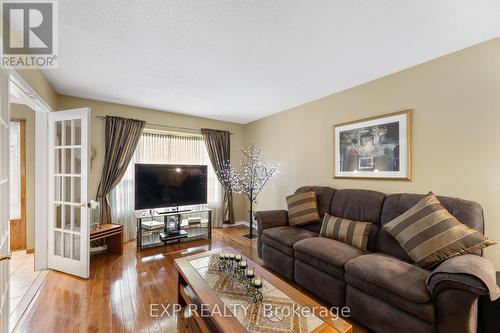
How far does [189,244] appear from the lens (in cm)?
369

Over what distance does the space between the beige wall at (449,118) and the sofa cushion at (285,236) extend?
37.2 inches

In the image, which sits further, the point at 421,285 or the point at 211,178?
the point at 211,178

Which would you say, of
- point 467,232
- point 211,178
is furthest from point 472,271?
point 211,178

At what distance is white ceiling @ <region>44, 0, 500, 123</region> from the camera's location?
1.53 metres

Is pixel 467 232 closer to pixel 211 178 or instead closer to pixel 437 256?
pixel 437 256

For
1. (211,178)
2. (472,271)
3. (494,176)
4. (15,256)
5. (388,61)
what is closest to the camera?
(472,271)

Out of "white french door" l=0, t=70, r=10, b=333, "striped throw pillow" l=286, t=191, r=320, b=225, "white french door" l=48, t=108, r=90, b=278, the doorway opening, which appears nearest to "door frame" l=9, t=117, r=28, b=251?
the doorway opening

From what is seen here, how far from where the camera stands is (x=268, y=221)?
3.02m

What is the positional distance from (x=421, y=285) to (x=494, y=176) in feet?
4.24

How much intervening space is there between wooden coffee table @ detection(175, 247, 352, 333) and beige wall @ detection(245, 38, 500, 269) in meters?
1.83

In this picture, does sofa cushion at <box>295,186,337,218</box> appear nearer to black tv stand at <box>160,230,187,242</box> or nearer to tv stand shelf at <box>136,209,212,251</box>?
tv stand shelf at <box>136,209,212,251</box>

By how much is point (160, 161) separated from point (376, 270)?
3.79 metres

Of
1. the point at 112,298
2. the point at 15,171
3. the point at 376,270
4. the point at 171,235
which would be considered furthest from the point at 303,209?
the point at 15,171

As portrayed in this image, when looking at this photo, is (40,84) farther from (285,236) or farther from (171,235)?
(285,236)
